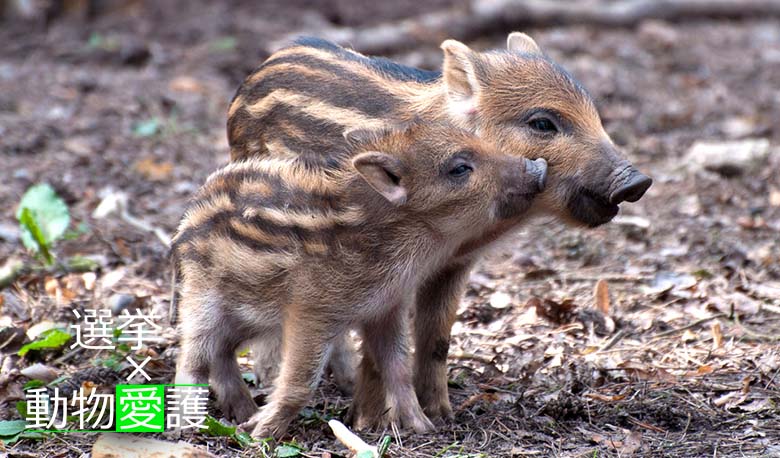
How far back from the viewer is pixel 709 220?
7.47m

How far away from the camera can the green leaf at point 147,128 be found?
921cm

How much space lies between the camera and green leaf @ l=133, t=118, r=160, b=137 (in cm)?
921

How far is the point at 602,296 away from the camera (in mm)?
6129

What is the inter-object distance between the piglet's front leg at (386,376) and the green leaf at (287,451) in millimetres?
485

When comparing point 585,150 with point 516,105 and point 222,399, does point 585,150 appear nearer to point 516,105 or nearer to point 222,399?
point 516,105

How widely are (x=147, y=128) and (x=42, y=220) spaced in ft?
9.76

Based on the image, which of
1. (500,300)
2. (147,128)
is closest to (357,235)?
(500,300)

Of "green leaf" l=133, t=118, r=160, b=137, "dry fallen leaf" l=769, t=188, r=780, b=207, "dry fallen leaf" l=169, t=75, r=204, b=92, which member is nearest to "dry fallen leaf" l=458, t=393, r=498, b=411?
"dry fallen leaf" l=769, t=188, r=780, b=207

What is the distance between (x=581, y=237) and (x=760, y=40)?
726 cm

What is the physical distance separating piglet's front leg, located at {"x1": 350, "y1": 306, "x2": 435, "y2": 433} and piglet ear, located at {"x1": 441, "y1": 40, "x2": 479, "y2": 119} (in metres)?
1.00

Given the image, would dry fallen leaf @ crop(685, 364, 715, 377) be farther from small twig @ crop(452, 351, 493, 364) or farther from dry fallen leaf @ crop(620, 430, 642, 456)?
small twig @ crop(452, 351, 493, 364)

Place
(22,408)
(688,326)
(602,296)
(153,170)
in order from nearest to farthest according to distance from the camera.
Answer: (22,408)
(688,326)
(602,296)
(153,170)

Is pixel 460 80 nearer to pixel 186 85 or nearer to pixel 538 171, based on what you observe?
pixel 538 171

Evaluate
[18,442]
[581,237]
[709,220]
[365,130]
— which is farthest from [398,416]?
[709,220]
